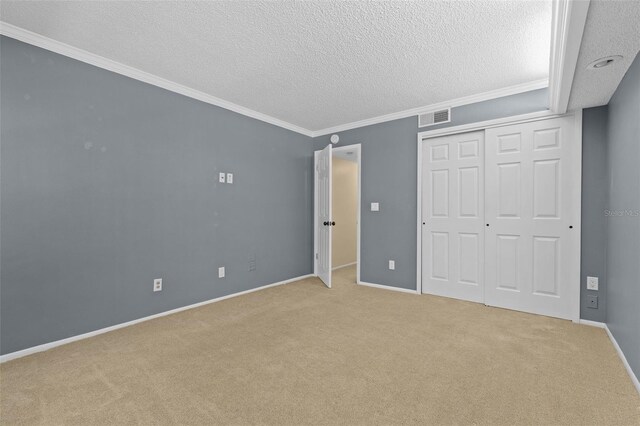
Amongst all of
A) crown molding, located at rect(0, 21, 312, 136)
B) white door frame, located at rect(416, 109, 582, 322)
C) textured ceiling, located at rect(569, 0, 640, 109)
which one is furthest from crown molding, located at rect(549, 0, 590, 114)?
crown molding, located at rect(0, 21, 312, 136)

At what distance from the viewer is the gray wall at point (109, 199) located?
220cm

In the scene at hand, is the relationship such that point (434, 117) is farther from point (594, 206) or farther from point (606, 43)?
point (606, 43)

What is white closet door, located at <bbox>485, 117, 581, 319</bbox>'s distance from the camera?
2.90 m

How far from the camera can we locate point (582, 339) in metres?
2.46

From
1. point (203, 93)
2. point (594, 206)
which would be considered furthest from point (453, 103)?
point (203, 93)

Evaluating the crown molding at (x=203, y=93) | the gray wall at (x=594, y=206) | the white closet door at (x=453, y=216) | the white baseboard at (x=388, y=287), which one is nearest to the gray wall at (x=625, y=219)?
the gray wall at (x=594, y=206)

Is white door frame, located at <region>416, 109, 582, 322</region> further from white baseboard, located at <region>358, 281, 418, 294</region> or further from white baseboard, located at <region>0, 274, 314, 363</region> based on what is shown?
white baseboard, located at <region>0, 274, 314, 363</region>

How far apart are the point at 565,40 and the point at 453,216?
227 centimetres

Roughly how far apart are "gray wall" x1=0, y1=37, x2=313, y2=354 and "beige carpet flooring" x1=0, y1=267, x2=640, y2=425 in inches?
14.0

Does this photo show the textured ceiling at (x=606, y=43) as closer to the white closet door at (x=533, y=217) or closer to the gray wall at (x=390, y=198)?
the white closet door at (x=533, y=217)

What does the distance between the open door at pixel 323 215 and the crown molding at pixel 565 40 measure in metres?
2.48

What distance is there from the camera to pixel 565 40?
1616 millimetres

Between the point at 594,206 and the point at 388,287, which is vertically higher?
the point at 594,206

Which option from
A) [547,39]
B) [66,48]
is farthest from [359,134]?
[66,48]
